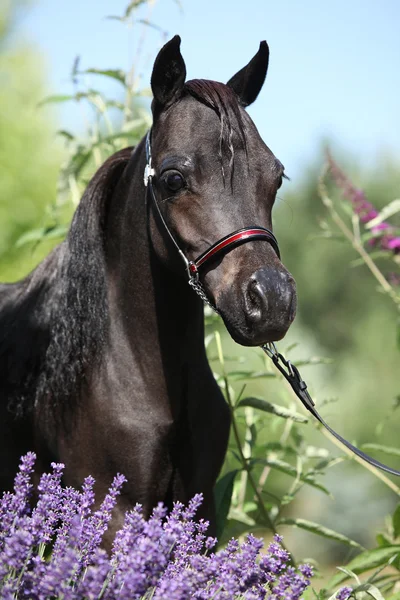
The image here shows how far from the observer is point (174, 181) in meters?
2.20

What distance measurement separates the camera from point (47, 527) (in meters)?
1.58

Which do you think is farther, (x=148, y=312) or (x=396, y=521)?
(x=396, y=521)

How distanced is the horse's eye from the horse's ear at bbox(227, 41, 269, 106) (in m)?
0.55

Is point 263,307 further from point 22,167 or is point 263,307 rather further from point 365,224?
point 22,167

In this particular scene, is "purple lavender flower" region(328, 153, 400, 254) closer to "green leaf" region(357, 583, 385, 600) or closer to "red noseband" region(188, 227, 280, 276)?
"red noseband" region(188, 227, 280, 276)

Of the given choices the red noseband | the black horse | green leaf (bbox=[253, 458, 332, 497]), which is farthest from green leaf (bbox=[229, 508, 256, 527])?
the red noseband

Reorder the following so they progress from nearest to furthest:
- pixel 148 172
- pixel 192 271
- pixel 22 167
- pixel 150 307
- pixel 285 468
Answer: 1. pixel 192 271
2. pixel 148 172
3. pixel 150 307
4. pixel 285 468
5. pixel 22 167

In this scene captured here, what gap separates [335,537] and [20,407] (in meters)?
1.33

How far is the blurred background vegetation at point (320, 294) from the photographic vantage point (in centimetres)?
995

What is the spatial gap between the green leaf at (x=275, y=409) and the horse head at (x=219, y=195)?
3.05 feet

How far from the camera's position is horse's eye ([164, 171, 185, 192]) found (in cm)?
219

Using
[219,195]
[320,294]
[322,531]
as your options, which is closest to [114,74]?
[219,195]

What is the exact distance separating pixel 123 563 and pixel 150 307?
1241mm

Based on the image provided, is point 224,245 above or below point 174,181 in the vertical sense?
below
